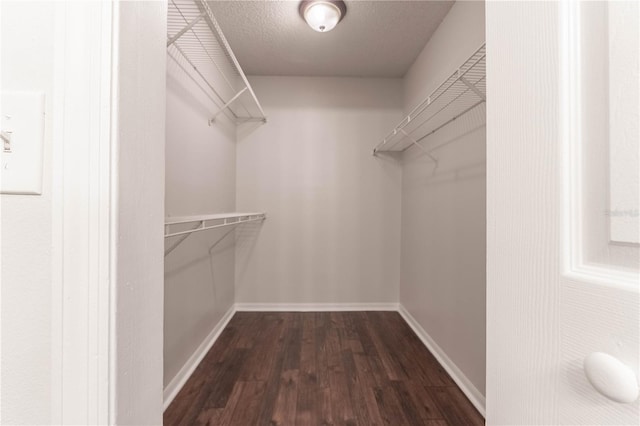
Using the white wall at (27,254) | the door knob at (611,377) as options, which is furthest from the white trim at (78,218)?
the door knob at (611,377)

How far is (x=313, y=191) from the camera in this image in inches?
106

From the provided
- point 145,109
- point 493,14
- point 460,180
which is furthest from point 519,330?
point 460,180

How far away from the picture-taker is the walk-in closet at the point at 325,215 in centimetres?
142

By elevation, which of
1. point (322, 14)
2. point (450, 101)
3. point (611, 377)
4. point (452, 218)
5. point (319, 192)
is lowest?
point (611, 377)

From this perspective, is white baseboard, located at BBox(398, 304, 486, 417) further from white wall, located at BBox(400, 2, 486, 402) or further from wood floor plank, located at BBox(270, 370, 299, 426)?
wood floor plank, located at BBox(270, 370, 299, 426)

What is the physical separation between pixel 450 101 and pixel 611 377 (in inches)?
63.1

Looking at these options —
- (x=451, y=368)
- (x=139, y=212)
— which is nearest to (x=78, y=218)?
(x=139, y=212)

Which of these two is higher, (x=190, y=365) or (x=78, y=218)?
(x=78, y=218)

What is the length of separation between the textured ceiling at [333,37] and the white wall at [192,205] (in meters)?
0.43

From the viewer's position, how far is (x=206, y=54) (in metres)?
1.79

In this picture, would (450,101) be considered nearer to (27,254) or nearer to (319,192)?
(319,192)

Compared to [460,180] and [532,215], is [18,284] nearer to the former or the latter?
[532,215]

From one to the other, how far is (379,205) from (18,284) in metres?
2.58

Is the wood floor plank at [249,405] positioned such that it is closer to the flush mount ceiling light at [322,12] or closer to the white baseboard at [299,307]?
the white baseboard at [299,307]
